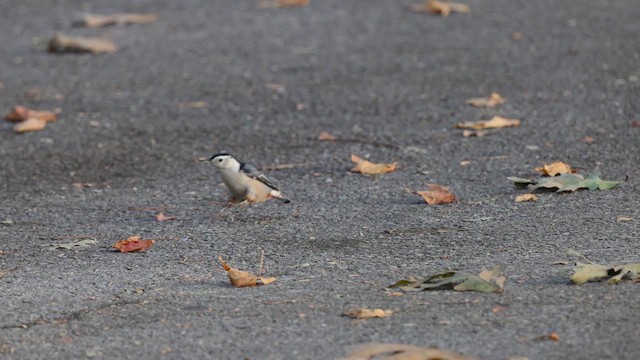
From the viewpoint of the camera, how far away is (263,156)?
8469 millimetres

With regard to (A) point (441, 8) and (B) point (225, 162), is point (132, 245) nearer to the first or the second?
(B) point (225, 162)

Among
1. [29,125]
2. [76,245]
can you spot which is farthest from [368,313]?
[29,125]

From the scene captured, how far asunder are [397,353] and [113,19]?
9.61m

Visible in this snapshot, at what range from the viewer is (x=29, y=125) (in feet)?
30.7

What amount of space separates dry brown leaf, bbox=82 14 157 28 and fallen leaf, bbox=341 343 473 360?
9331mm

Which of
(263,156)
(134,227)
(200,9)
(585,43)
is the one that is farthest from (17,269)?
(200,9)

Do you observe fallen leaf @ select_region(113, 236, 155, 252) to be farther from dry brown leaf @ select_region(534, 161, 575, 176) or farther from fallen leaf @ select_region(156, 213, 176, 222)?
dry brown leaf @ select_region(534, 161, 575, 176)

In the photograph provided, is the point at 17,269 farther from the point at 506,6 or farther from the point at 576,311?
the point at 506,6

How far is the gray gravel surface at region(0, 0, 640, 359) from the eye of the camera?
4.77 meters

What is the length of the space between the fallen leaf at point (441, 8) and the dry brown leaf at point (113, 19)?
124 inches

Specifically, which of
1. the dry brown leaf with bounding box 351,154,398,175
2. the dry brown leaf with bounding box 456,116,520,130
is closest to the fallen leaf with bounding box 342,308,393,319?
the dry brown leaf with bounding box 351,154,398,175

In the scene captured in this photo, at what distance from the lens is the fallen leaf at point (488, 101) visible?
9430 mm

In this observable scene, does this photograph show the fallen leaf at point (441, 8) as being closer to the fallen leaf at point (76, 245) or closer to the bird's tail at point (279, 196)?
the bird's tail at point (279, 196)

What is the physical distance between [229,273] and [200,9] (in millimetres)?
8680
